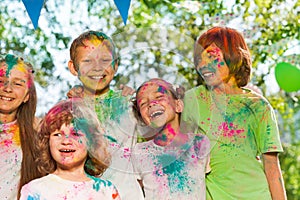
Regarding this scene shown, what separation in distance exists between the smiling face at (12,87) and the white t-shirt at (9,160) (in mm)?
61

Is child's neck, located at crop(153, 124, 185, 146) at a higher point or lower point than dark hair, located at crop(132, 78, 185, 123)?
lower

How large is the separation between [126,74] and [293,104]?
385 cm

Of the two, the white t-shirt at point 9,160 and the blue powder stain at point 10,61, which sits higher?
the blue powder stain at point 10,61

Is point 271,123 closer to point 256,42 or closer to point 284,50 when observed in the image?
point 284,50

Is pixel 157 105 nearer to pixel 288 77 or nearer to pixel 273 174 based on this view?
pixel 273 174

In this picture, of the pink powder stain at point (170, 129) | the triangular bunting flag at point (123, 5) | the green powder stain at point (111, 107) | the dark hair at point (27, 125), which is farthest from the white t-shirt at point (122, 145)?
the triangular bunting flag at point (123, 5)

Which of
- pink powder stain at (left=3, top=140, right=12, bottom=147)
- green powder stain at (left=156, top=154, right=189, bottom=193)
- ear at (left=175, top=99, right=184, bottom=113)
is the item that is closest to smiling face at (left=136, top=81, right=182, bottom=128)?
ear at (left=175, top=99, right=184, bottom=113)

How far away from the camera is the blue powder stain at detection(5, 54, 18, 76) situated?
257 centimetres

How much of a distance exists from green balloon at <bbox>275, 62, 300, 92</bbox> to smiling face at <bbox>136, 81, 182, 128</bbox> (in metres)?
0.68

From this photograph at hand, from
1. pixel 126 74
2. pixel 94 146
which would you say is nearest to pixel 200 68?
pixel 126 74

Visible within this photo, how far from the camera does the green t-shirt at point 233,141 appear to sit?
8.19 ft

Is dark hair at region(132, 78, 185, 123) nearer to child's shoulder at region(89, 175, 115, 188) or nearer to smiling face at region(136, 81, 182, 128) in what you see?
smiling face at region(136, 81, 182, 128)

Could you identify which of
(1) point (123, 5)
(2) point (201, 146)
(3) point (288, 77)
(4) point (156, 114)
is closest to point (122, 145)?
(4) point (156, 114)

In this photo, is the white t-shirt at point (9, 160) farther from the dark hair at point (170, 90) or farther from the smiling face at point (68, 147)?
the dark hair at point (170, 90)
